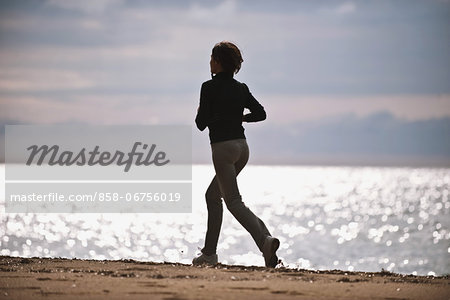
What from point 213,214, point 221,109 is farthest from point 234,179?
point 221,109

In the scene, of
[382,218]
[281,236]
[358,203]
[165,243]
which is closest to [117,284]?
[165,243]

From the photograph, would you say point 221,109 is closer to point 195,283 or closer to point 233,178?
point 233,178

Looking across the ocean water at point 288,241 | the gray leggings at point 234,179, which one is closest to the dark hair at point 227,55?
the gray leggings at point 234,179

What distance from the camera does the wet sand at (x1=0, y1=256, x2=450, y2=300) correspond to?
715cm

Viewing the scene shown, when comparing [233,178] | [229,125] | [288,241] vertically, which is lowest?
[233,178]

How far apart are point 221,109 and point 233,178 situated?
697 millimetres

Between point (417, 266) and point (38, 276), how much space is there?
100ft

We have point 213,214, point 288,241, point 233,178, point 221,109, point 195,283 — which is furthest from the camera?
point 288,241

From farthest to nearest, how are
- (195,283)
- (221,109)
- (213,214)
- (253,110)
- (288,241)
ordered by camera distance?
(288,241)
(213,214)
(253,110)
(221,109)
(195,283)

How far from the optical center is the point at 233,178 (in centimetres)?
916

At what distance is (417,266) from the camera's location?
1460 inches

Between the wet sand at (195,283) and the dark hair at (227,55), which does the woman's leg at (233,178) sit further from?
the dark hair at (227,55)

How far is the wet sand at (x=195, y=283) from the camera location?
23.5 feet

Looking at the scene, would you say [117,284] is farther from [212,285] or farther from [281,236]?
[281,236]
